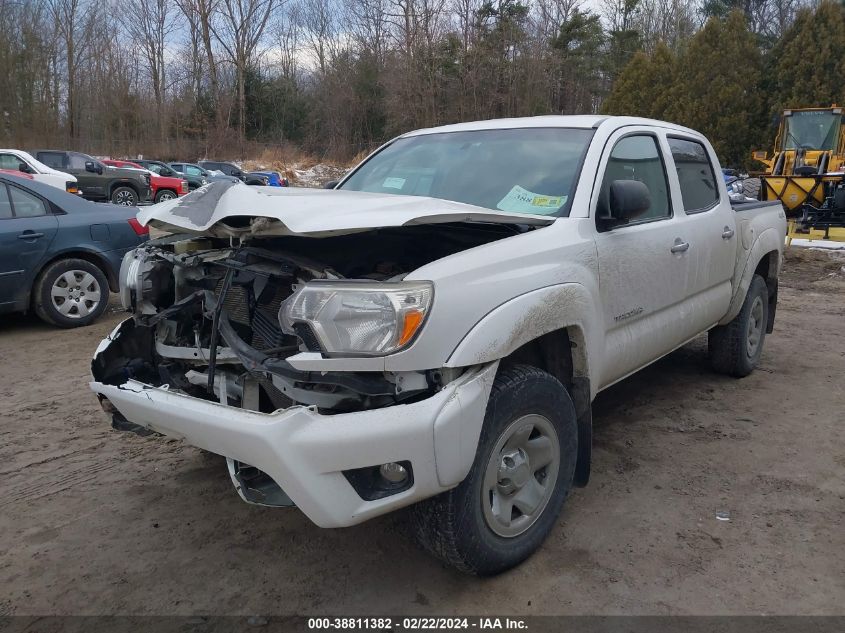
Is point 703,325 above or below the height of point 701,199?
below

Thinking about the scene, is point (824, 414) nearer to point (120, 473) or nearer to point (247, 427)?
point (247, 427)

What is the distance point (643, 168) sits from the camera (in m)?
4.01

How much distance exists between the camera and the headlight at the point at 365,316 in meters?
2.35

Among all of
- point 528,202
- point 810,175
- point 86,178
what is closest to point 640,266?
point 528,202

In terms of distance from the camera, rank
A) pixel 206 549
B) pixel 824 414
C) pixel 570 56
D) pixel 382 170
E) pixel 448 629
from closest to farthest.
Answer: pixel 448 629
pixel 206 549
pixel 382 170
pixel 824 414
pixel 570 56

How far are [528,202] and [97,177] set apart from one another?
19.8 m

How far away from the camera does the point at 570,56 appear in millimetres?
38094

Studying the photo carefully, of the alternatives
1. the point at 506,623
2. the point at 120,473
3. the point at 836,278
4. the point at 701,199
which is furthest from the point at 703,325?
the point at 836,278

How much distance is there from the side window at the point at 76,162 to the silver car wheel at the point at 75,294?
15.5 metres

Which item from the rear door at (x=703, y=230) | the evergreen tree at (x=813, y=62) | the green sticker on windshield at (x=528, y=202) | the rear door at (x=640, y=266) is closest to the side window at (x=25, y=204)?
the green sticker on windshield at (x=528, y=202)

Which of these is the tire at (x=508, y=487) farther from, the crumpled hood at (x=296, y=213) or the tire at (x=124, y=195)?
the tire at (x=124, y=195)

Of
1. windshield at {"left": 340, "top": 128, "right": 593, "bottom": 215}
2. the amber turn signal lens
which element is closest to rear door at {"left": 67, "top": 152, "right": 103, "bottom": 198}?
windshield at {"left": 340, "top": 128, "right": 593, "bottom": 215}

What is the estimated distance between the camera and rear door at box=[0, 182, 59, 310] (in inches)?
248

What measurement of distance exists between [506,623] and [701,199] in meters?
3.14
